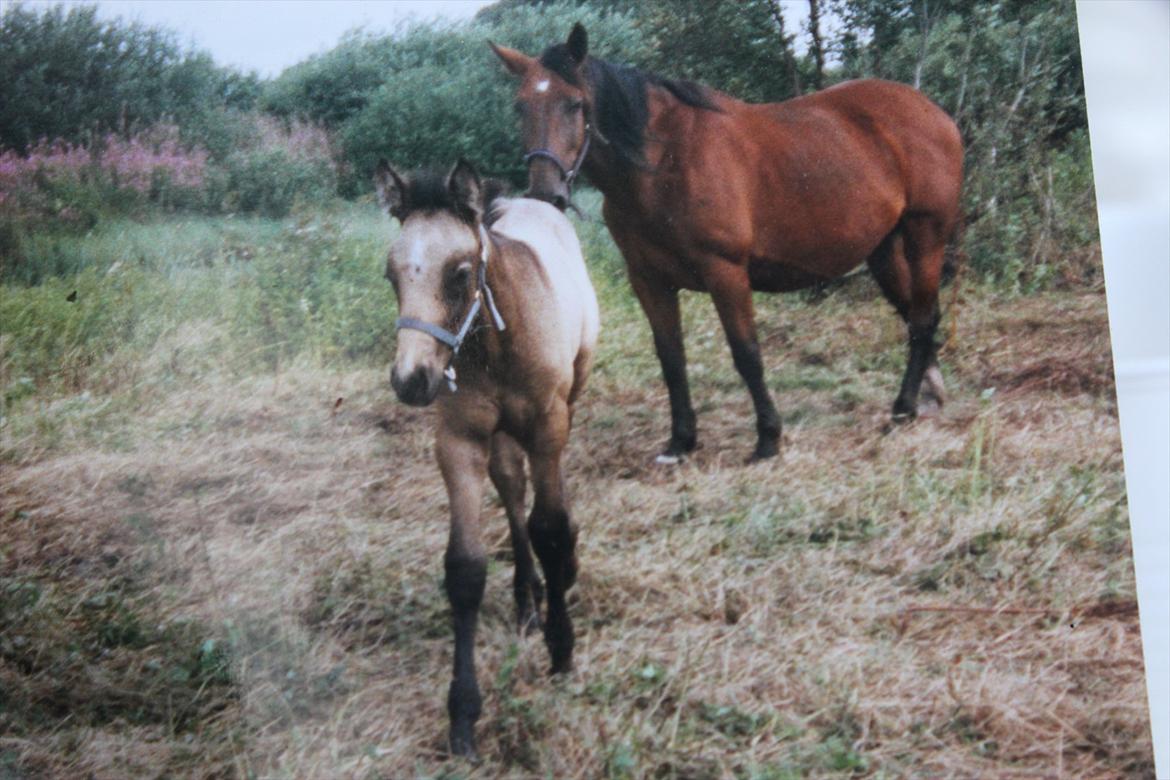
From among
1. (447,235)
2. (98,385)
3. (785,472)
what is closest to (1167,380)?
(785,472)

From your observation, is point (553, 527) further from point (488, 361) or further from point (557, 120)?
point (557, 120)

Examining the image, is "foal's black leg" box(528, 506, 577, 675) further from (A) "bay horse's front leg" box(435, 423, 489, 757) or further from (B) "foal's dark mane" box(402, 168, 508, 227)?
(B) "foal's dark mane" box(402, 168, 508, 227)

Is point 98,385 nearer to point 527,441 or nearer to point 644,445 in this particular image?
point 527,441

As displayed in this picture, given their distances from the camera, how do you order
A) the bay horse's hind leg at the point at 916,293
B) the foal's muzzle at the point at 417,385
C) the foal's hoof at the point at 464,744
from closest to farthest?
the foal's muzzle at the point at 417,385
the foal's hoof at the point at 464,744
the bay horse's hind leg at the point at 916,293

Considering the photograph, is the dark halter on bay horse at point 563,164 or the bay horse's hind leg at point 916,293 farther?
the bay horse's hind leg at point 916,293

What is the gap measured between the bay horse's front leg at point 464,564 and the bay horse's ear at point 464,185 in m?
0.47

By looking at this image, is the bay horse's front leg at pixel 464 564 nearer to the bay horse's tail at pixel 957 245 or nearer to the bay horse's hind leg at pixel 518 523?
the bay horse's hind leg at pixel 518 523

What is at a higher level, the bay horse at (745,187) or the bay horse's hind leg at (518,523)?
the bay horse at (745,187)

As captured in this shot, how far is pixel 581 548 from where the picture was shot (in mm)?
2389

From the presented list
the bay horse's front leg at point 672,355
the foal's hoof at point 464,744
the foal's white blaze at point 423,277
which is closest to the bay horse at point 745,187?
the bay horse's front leg at point 672,355

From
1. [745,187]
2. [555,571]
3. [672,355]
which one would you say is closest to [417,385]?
[555,571]

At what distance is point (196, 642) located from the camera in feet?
7.89

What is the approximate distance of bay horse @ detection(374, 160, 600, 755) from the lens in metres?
2.13

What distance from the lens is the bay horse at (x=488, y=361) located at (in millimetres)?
2127
